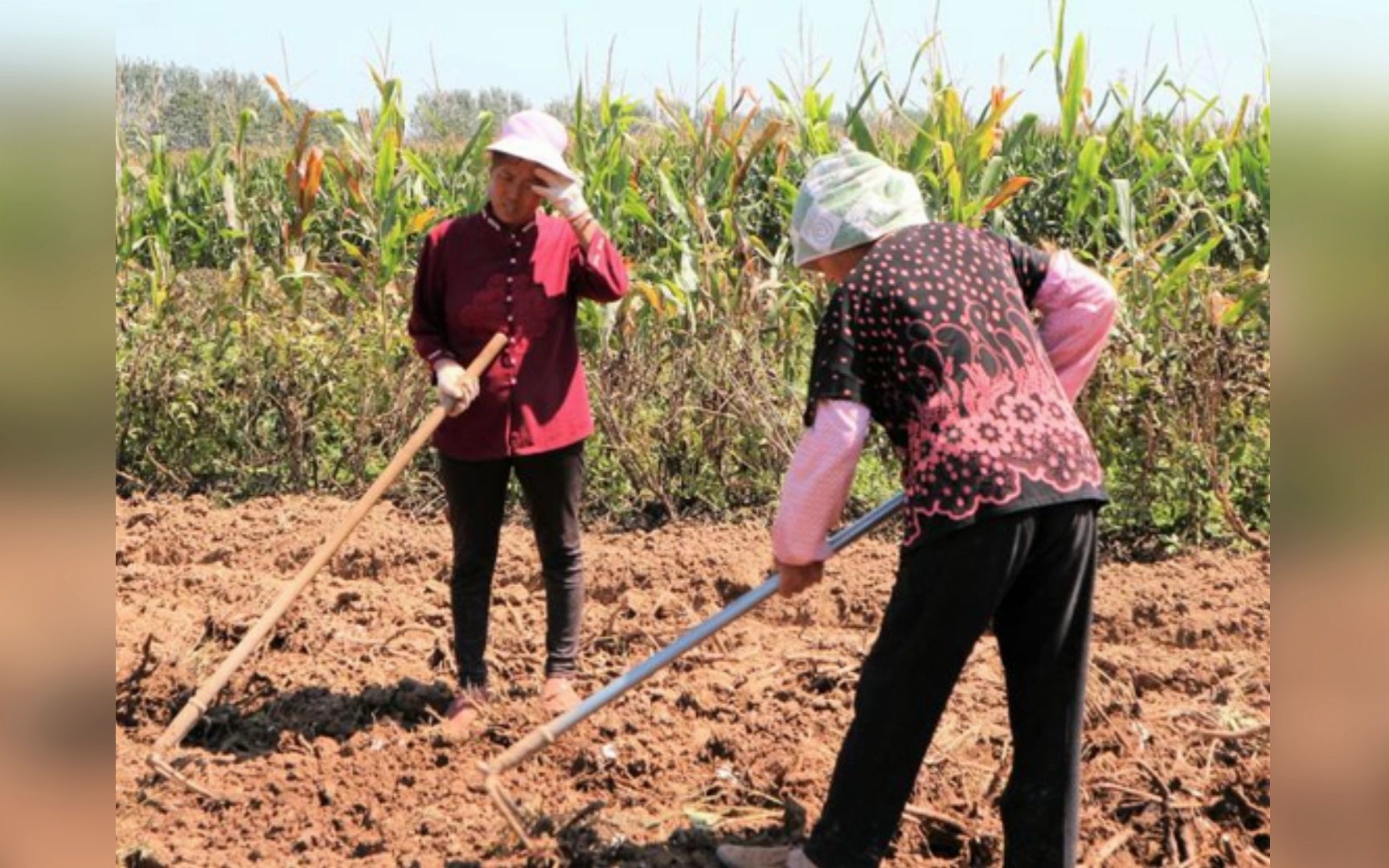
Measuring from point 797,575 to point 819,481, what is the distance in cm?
26

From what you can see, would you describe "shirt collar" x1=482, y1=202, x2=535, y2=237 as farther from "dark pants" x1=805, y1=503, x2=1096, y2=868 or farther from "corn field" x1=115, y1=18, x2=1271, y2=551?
"corn field" x1=115, y1=18, x2=1271, y2=551

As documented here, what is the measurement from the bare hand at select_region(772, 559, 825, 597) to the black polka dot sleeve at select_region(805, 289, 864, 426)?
39cm

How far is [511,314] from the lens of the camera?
175 inches

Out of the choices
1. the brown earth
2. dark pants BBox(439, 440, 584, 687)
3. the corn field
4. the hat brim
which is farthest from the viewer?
the corn field

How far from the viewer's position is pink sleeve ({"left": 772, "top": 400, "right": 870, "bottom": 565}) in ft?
10.1

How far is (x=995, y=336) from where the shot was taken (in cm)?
307

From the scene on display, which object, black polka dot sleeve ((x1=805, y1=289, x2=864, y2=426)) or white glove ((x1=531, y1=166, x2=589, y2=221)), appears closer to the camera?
black polka dot sleeve ((x1=805, y1=289, x2=864, y2=426))

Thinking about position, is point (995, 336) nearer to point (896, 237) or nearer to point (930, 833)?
point (896, 237)

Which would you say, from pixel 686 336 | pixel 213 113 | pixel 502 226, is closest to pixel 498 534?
pixel 502 226

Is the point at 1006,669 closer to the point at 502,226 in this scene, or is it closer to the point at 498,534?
the point at 498,534

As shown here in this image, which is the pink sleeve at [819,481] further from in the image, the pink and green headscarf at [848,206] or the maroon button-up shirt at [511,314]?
the maroon button-up shirt at [511,314]

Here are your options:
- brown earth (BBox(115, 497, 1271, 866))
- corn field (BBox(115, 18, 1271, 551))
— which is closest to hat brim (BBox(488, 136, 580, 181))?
brown earth (BBox(115, 497, 1271, 866))

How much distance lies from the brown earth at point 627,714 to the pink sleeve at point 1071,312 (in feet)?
3.44

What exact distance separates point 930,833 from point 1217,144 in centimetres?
621
